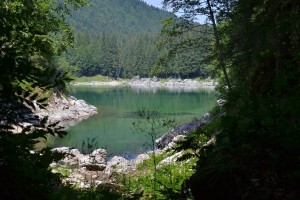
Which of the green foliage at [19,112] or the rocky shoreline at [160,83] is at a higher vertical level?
the green foliage at [19,112]

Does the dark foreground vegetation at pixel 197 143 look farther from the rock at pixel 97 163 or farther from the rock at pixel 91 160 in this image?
the rock at pixel 97 163

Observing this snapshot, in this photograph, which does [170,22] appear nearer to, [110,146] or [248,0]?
[248,0]

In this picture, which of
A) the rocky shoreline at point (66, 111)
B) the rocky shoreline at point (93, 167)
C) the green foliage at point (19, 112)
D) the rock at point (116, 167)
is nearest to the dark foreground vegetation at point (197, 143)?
the green foliage at point (19, 112)

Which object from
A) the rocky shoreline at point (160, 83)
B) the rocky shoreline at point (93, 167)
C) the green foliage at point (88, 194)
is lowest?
the rocky shoreline at point (160, 83)

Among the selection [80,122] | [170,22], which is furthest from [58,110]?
[170,22]

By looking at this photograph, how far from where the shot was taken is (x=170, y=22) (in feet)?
62.0

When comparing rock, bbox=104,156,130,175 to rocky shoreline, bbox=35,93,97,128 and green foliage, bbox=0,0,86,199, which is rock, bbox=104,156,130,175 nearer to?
green foliage, bbox=0,0,86,199

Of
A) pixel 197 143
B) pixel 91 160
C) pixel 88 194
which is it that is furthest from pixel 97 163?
pixel 197 143

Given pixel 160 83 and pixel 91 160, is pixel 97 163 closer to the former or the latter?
pixel 91 160

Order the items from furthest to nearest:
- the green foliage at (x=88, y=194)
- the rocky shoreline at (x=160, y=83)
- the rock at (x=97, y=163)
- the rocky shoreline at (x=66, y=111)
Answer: the rocky shoreline at (x=160, y=83) < the rocky shoreline at (x=66, y=111) < the rock at (x=97, y=163) < the green foliage at (x=88, y=194)

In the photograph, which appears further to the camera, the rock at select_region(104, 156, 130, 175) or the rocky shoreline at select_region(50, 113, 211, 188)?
the rock at select_region(104, 156, 130, 175)

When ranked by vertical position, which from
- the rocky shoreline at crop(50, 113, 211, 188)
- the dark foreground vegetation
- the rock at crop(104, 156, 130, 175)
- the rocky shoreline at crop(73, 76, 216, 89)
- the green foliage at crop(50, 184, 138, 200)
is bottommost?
the rocky shoreline at crop(73, 76, 216, 89)

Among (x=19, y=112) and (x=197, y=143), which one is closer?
(x=19, y=112)

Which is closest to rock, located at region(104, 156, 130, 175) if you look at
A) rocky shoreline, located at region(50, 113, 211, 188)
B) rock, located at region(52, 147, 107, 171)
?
rocky shoreline, located at region(50, 113, 211, 188)
